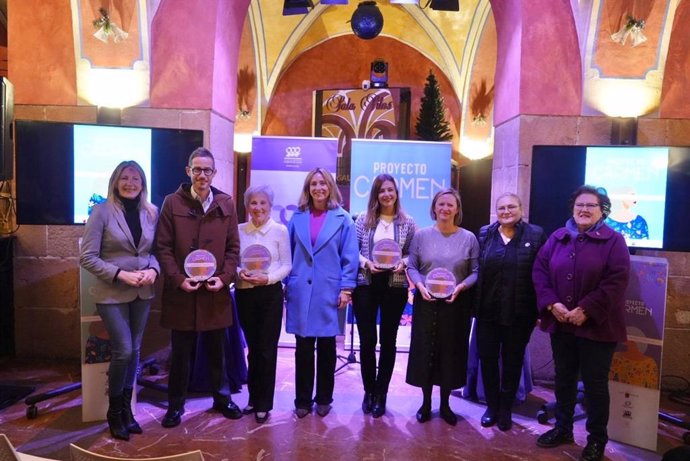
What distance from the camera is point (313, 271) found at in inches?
119

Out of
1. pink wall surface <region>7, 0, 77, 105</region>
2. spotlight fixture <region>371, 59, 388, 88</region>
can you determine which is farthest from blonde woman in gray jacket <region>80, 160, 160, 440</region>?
spotlight fixture <region>371, 59, 388, 88</region>

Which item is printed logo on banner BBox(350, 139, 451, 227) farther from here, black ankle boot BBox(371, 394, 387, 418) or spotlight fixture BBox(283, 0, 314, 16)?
black ankle boot BBox(371, 394, 387, 418)

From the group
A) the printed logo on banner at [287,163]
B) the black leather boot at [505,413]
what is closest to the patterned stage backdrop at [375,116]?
the printed logo on banner at [287,163]

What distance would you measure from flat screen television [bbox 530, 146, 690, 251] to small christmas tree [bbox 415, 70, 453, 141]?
461 cm

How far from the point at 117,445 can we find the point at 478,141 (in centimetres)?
722

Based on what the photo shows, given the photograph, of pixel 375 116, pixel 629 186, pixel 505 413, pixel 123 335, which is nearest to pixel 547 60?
pixel 629 186

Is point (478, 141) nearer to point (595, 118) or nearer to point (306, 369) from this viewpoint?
point (595, 118)

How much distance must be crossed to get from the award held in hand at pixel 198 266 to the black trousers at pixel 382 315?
3.07 ft

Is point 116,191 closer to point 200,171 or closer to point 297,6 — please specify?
point 200,171

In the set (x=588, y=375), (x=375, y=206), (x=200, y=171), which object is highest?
(x=200, y=171)

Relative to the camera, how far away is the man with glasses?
2.80 metres

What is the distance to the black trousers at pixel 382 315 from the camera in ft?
10.1

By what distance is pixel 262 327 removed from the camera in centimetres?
299

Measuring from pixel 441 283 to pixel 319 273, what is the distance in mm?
740
